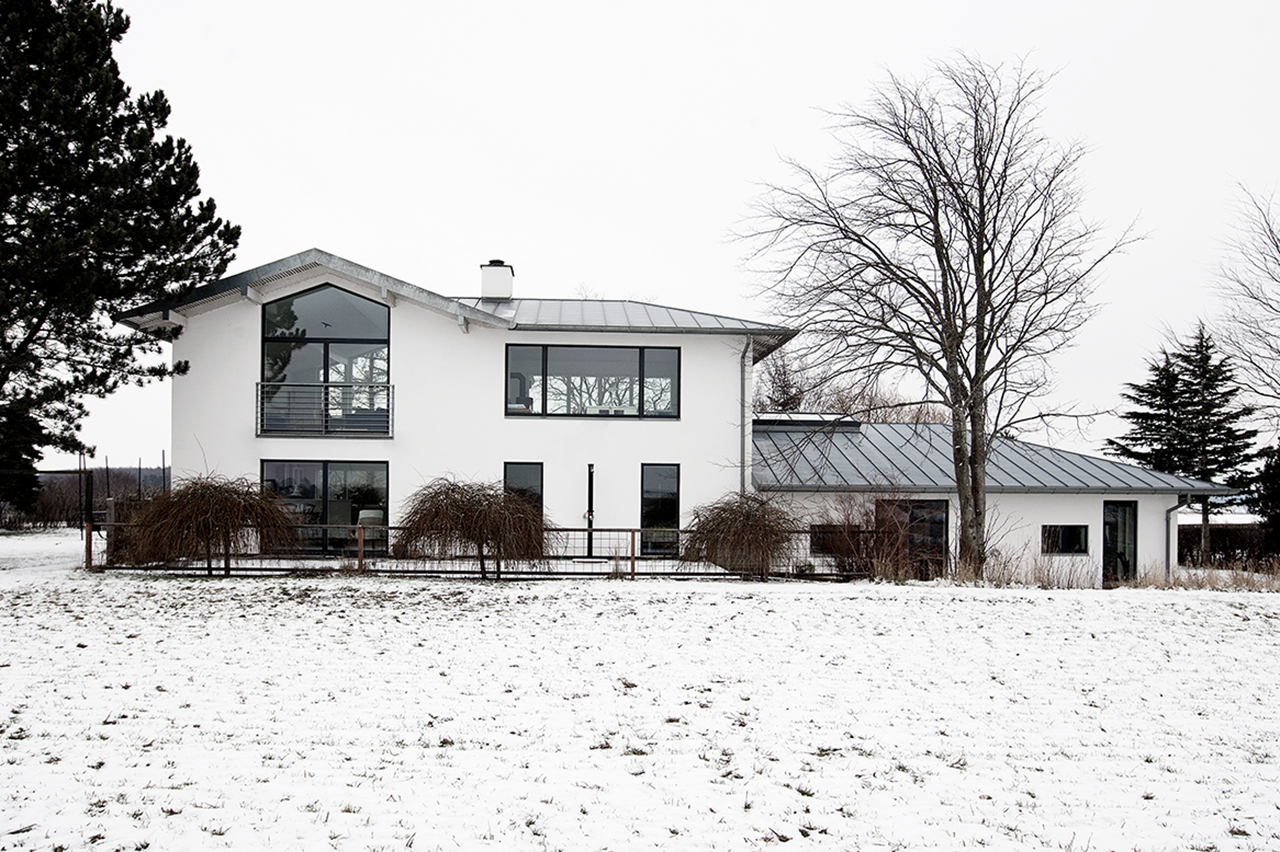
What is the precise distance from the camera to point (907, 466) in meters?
19.8

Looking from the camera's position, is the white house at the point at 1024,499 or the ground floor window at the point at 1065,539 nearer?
the white house at the point at 1024,499

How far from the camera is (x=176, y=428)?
1702 cm

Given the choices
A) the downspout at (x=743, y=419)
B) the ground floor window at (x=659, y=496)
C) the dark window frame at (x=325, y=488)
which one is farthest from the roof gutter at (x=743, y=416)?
the dark window frame at (x=325, y=488)

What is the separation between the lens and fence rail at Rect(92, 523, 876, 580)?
14500 millimetres

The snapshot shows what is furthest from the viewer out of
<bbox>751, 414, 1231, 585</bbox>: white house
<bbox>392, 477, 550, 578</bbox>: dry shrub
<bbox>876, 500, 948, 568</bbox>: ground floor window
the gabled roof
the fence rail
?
<bbox>751, 414, 1231, 585</bbox>: white house

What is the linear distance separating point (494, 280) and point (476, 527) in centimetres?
714

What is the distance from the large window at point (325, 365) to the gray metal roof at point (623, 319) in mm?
2385

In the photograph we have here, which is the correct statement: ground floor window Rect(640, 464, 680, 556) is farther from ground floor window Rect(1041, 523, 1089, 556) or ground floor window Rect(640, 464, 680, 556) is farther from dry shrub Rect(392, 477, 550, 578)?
ground floor window Rect(1041, 523, 1089, 556)

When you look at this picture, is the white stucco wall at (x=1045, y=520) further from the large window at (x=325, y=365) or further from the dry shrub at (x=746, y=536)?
the large window at (x=325, y=365)

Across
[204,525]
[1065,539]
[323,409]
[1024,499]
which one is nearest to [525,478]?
[323,409]

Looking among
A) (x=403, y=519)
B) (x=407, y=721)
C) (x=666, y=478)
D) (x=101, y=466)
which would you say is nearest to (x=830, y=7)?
(x=666, y=478)

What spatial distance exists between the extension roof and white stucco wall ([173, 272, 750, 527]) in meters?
0.27

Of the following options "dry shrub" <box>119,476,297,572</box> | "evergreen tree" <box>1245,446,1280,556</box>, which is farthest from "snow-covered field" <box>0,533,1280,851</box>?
"evergreen tree" <box>1245,446,1280,556</box>

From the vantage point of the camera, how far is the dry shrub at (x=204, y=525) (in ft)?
46.2
